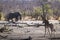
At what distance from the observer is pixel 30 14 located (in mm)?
2619

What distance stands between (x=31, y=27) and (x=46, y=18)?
0.85 ft

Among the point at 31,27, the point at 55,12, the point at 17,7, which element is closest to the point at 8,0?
the point at 17,7

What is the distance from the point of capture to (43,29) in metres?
2.62

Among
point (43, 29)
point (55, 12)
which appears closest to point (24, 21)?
point (43, 29)

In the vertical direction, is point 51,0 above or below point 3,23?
above

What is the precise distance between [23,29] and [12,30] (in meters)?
0.16

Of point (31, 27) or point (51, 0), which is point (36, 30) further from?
point (51, 0)

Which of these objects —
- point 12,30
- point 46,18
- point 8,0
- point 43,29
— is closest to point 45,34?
point 43,29

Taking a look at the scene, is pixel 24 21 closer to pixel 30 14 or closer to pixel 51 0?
pixel 30 14

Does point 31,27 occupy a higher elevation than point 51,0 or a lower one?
lower

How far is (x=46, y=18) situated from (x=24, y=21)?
1.08ft

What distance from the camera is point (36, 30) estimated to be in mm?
2623

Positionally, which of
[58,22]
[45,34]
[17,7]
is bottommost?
[45,34]

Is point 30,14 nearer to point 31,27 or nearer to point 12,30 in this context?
point 31,27
